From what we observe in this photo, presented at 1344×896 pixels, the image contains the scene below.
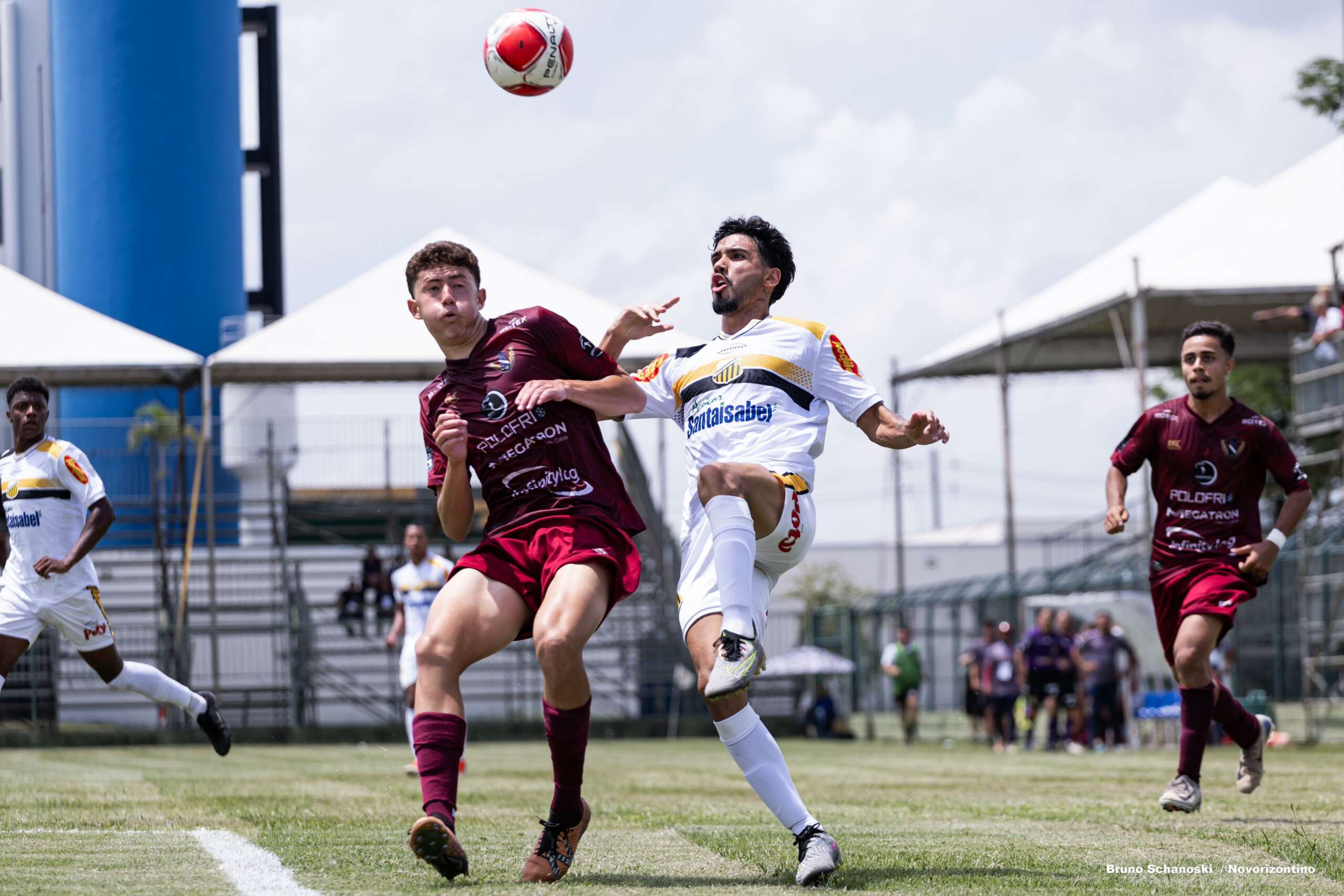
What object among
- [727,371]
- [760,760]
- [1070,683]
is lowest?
[1070,683]

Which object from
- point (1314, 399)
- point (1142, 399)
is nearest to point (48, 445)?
point (1142, 399)

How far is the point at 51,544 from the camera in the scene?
9961mm

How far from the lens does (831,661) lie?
30.6 metres

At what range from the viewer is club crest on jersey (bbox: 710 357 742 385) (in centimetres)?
600

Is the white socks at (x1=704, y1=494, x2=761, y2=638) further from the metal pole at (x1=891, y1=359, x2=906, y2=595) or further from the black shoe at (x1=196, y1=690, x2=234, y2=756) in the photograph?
the metal pole at (x1=891, y1=359, x2=906, y2=595)

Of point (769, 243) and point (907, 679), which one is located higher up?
point (769, 243)

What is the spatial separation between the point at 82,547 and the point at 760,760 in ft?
17.9

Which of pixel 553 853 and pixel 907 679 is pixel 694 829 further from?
pixel 907 679

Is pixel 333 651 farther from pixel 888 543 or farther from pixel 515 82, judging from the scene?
pixel 888 543

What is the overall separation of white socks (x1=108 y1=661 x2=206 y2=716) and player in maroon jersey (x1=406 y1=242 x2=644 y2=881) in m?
5.00

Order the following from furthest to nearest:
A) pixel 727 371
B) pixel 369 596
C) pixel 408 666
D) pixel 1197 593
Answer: pixel 369 596 → pixel 408 666 → pixel 1197 593 → pixel 727 371

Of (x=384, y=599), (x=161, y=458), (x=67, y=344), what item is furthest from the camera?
(x=161, y=458)

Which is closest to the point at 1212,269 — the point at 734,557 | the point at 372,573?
the point at 372,573

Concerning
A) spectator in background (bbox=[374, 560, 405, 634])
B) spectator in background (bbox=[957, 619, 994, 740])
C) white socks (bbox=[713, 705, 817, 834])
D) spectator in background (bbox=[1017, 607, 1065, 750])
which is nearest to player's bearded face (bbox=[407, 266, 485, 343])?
white socks (bbox=[713, 705, 817, 834])
